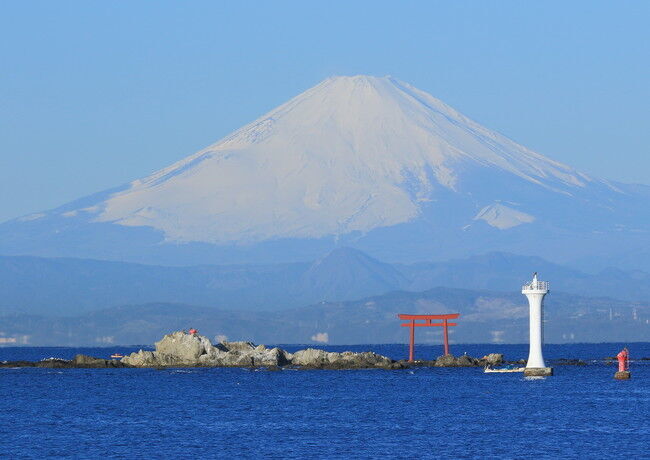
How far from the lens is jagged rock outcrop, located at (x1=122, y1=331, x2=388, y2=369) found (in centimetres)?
14388

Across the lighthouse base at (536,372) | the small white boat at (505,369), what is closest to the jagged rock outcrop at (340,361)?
the small white boat at (505,369)

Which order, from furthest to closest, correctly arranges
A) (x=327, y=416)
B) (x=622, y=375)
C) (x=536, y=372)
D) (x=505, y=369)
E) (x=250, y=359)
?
(x=250, y=359)
(x=505, y=369)
(x=622, y=375)
(x=536, y=372)
(x=327, y=416)

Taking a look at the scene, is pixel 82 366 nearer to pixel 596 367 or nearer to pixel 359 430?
pixel 596 367

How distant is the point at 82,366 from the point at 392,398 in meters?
57.5

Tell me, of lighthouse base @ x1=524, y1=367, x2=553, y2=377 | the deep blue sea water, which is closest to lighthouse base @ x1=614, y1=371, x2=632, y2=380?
the deep blue sea water

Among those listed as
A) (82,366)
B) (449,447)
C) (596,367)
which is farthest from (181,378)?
(449,447)

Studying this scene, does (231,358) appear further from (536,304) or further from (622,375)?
(536,304)

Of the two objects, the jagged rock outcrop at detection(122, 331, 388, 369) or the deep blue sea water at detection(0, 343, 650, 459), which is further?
the jagged rock outcrop at detection(122, 331, 388, 369)

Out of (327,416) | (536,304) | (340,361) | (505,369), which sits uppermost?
(536,304)

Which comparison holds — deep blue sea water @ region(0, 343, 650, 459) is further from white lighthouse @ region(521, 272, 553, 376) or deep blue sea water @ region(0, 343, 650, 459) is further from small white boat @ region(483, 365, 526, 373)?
small white boat @ region(483, 365, 526, 373)

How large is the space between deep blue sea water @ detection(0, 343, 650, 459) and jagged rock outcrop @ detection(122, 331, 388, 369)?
47.3 ft

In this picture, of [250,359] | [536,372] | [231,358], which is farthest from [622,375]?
[250,359]

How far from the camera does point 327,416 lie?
88188 mm

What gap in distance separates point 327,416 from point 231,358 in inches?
2273
